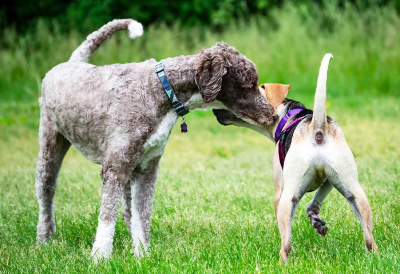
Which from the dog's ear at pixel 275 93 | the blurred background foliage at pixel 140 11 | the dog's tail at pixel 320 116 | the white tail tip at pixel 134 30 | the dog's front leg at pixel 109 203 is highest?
the white tail tip at pixel 134 30

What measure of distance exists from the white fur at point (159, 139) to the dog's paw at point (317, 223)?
130 cm

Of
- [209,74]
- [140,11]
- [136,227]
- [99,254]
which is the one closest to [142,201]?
[136,227]

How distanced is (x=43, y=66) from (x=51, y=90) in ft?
34.2

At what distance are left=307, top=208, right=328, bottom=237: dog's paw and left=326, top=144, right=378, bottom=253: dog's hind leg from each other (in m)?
0.62

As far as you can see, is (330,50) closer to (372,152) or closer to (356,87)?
(356,87)

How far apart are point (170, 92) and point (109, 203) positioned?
0.89 meters

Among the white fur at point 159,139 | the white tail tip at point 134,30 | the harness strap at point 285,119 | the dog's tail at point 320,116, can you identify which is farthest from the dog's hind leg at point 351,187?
the white tail tip at point 134,30

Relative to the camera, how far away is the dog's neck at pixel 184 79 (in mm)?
4129

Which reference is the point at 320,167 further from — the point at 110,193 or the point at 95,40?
the point at 95,40

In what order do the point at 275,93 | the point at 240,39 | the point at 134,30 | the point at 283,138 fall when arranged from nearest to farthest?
the point at 283,138, the point at 275,93, the point at 134,30, the point at 240,39

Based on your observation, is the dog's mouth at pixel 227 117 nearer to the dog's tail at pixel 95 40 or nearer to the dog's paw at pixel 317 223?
the dog's paw at pixel 317 223

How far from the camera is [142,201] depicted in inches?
175

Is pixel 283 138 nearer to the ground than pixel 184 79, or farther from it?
nearer to the ground

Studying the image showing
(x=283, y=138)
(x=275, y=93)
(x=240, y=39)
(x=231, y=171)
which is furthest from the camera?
(x=240, y=39)
